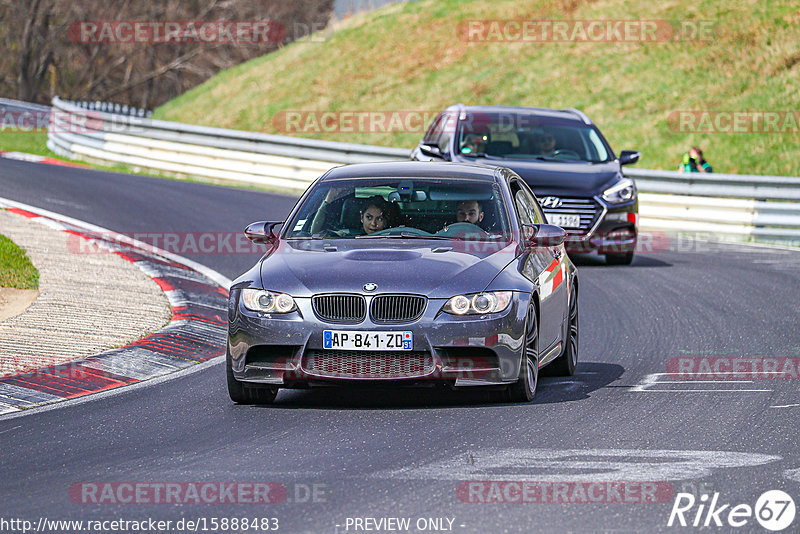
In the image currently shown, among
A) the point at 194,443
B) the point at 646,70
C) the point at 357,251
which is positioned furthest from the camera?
the point at 646,70

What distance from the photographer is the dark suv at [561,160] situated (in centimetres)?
1691

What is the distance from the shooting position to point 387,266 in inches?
348

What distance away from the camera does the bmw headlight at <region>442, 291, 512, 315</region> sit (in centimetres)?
862

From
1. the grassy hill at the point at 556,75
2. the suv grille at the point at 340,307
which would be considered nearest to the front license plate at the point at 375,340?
the suv grille at the point at 340,307

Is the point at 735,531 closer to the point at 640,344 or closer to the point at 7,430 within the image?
the point at 7,430

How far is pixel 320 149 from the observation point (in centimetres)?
2675

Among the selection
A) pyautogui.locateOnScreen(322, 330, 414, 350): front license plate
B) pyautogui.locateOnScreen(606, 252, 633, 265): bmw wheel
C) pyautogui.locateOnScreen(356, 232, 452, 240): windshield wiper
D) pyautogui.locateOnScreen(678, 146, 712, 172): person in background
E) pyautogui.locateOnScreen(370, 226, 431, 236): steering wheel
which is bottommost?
pyautogui.locateOnScreen(606, 252, 633, 265): bmw wheel

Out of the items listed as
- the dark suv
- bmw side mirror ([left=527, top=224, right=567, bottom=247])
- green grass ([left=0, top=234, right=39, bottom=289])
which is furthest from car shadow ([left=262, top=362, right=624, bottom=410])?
the dark suv

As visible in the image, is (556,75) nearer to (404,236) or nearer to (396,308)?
(404,236)

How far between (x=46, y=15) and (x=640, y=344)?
5530 centimetres

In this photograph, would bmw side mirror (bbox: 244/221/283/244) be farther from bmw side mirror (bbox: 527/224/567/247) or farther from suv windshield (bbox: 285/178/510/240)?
bmw side mirror (bbox: 527/224/567/247)

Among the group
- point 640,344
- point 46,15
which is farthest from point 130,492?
point 46,15

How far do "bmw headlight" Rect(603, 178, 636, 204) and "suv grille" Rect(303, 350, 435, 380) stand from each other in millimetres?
8861

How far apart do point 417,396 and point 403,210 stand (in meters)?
1.33
